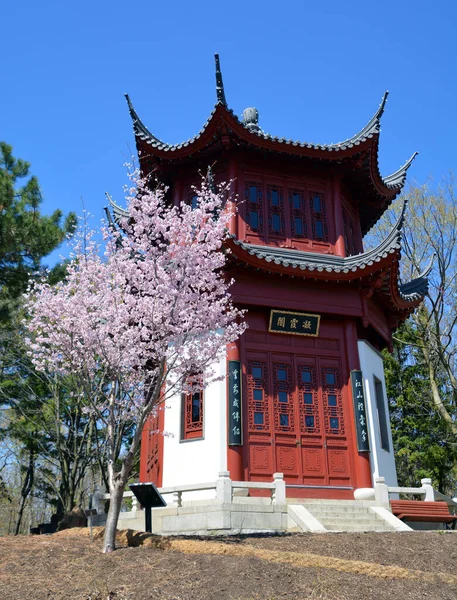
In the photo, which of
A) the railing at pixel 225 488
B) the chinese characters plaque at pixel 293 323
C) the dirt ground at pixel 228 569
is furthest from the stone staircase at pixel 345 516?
the chinese characters plaque at pixel 293 323

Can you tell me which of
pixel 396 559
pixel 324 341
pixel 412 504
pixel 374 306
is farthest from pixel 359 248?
pixel 396 559

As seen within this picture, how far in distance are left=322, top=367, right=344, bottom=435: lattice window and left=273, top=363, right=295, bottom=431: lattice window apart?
2.86 ft

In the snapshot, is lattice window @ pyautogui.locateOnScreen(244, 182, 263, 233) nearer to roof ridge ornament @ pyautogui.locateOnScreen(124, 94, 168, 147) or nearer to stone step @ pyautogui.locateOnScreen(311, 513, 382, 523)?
roof ridge ornament @ pyautogui.locateOnScreen(124, 94, 168, 147)

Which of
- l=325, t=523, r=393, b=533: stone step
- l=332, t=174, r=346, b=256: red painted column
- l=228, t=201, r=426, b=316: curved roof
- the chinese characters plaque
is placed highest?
l=332, t=174, r=346, b=256: red painted column

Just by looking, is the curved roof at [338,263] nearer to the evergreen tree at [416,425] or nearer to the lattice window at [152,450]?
the lattice window at [152,450]

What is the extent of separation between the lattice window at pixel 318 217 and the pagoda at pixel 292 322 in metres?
0.03

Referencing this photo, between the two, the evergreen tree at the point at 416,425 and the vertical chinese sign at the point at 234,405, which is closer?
the vertical chinese sign at the point at 234,405

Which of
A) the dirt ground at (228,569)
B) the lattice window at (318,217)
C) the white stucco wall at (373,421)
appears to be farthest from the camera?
the lattice window at (318,217)

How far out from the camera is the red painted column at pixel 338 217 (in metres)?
15.9

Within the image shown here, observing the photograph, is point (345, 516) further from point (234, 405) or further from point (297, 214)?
point (297, 214)

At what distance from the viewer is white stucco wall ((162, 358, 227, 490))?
42.3 feet

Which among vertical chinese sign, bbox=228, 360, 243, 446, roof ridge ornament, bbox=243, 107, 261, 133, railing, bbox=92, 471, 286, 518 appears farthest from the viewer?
roof ridge ornament, bbox=243, 107, 261, 133

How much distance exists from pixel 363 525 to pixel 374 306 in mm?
6155

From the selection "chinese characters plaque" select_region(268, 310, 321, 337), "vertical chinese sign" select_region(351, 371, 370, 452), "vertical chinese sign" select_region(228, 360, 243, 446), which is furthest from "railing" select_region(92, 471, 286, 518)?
"chinese characters plaque" select_region(268, 310, 321, 337)
